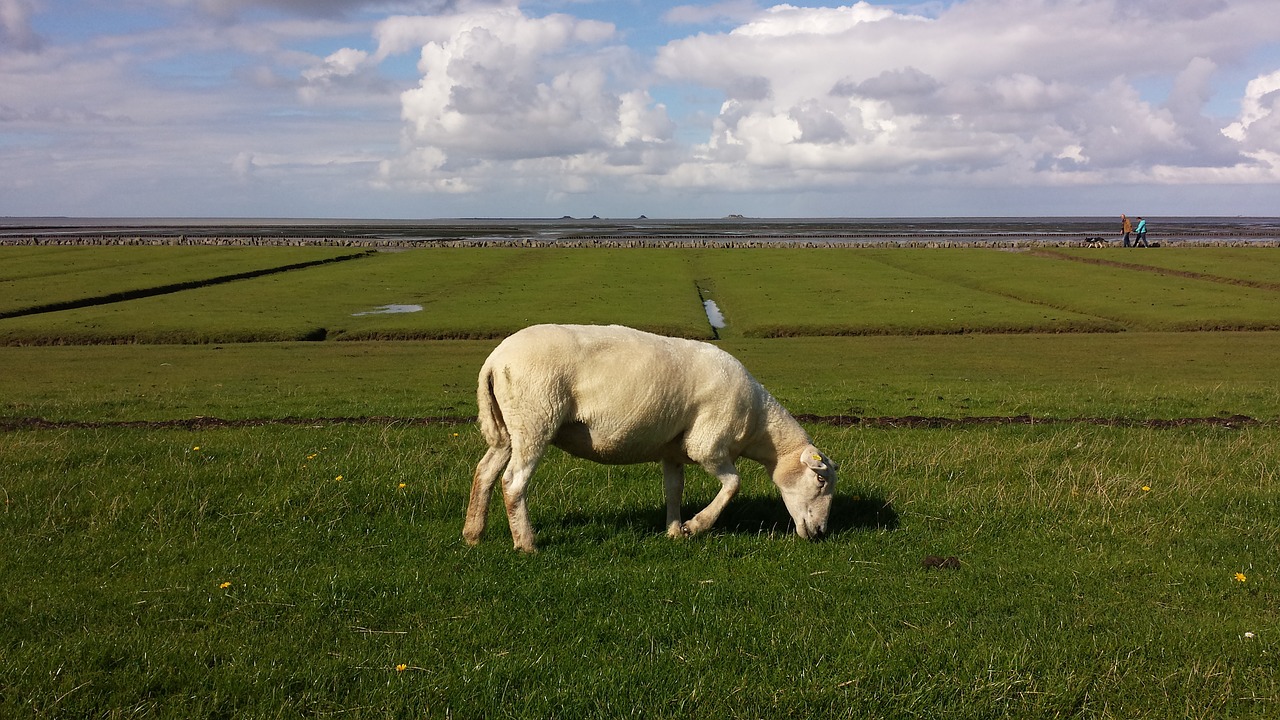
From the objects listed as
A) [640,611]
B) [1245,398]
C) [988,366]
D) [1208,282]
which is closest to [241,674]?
[640,611]

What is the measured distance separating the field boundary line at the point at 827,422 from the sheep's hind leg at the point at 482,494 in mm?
8953

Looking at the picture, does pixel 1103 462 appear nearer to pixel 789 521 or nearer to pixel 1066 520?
pixel 1066 520

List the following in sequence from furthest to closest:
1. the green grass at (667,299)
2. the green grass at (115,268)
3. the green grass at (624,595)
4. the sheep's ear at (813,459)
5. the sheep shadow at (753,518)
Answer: the green grass at (115,268) < the green grass at (667,299) < the sheep shadow at (753,518) < the sheep's ear at (813,459) < the green grass at (624,595)

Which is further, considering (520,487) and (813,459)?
(813,459)

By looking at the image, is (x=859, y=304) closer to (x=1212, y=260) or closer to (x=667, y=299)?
(x=667, y=299)

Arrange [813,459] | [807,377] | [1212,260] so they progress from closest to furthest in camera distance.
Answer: [813,459] < [807,377] < [1212,260]

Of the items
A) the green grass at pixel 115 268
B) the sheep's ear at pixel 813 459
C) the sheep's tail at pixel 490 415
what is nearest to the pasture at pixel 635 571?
the sheep's ear at pixel 813 459

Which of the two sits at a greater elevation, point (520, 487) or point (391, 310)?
point (520, 487)

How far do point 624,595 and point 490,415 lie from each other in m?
2.49

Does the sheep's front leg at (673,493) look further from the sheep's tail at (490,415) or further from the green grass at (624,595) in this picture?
the sheep's tail at (490,415)

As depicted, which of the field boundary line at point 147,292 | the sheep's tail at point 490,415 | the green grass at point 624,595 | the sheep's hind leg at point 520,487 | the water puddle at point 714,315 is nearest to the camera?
the green grass at point 624,595

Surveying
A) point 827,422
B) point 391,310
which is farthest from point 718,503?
point 391,310

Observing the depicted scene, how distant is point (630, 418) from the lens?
9398mm

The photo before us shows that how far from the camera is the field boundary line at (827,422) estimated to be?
58.3 ft
